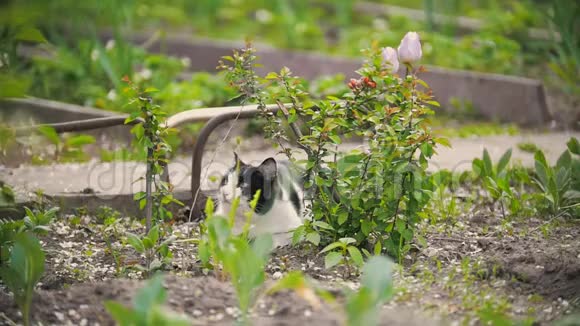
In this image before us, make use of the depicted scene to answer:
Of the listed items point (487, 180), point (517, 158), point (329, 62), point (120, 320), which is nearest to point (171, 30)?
point (329, 62)

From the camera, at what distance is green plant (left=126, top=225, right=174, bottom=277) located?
2.80 meters

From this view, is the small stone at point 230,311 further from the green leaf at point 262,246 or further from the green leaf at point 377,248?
the green leaf at point 377,248

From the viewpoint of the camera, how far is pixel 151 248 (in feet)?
9.46

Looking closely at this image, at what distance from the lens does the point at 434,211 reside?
11.7ft

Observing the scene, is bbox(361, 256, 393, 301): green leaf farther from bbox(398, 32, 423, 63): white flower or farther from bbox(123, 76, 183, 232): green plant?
bbox(123, 76, 183, 232): green plant

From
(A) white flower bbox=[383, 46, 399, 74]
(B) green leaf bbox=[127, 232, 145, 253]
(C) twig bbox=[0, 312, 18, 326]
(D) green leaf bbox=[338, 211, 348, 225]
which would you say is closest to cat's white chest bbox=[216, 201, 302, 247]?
(D) green leaf bbox=[338, 211, 348, 225]

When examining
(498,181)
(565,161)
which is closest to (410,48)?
(498,181)

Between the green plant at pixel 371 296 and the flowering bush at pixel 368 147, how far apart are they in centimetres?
77

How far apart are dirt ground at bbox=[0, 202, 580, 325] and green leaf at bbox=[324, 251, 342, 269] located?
0.19 feet

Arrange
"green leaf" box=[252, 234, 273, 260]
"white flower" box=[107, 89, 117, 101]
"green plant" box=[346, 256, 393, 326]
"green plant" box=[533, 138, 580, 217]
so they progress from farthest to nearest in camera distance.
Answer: "white flower" box=[107, 89, 117, 101] < "green plant" box=[533, 138, 580, 217] < "green leaf" box=[252, 234, 273, 260] < "green plant" box=[346, 256, 393, 326]

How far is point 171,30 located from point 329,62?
2383 mm

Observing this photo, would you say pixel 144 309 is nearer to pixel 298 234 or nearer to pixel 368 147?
pixel 298 234

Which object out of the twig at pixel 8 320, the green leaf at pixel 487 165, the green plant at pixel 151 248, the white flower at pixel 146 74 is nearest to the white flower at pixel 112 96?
the white flower at pixel 146 74

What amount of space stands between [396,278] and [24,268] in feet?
3.89
